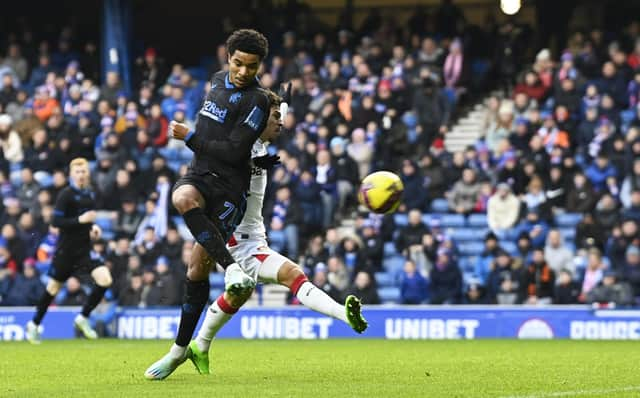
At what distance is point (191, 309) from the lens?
9898 mm

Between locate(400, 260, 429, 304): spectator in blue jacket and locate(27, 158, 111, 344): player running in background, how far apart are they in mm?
5213

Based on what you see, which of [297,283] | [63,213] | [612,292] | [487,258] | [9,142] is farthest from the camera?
[9,142]

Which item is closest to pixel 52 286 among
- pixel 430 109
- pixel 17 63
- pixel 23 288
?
pixel 23 288

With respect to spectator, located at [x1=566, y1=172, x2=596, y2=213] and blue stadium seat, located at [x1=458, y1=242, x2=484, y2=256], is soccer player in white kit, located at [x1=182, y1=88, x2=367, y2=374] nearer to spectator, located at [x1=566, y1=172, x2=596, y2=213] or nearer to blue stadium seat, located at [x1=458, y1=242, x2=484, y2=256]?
spectator, located at [x1=566, y1=172, x2=596, y2=213]

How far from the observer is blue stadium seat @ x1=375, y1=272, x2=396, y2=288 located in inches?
864

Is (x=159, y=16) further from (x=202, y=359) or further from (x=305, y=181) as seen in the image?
(x=202, y=359)

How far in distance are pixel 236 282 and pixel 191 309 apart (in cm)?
141

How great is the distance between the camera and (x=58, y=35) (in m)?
29.6

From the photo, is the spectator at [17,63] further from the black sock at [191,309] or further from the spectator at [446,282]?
the black sock at [191,309]

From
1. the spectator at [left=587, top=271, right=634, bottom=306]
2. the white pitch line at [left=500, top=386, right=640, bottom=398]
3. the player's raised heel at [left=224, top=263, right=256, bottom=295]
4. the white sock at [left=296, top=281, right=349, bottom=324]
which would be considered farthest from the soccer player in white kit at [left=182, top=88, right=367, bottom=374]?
the spectator at [left=587, top=271, right=634, bottom=306]

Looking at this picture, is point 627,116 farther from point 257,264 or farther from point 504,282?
point 257,264

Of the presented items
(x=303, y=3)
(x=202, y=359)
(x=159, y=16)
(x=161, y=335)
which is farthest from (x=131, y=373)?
(x=159, y=16)

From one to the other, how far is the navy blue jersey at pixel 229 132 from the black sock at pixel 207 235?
1.37ft

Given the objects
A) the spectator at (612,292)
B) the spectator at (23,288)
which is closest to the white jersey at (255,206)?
the spectator at (612,292)
